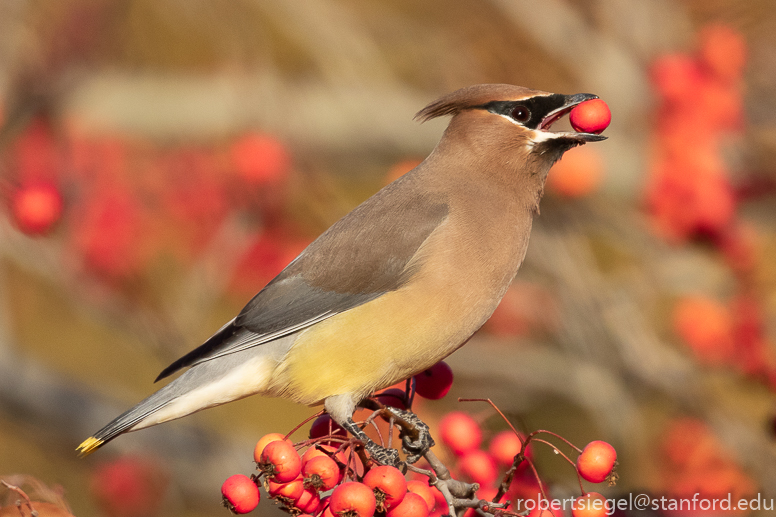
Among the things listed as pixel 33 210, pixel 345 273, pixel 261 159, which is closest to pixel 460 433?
pixel 345 273

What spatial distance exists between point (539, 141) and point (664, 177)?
204 centimetres

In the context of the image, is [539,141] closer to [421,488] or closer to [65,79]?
[421,488]

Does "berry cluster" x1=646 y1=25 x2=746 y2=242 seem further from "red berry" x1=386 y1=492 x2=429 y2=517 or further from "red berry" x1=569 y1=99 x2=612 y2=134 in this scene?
"red berry" x1=386 y1=492 x2=429 y2=517

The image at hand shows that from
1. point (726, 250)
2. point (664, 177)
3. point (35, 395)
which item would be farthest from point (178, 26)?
point (726, 250)

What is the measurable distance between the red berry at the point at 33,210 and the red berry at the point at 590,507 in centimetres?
228

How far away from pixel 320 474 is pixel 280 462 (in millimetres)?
113

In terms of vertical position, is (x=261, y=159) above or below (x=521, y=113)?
above

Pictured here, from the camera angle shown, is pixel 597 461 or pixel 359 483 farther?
pixel 597 461

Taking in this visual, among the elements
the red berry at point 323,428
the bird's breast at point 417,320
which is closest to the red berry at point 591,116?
the bird's breast at point 417,320

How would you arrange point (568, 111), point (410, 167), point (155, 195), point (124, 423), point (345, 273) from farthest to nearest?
point (155, 195) < point (410, 167) < point (345, 273) < point (568, 111) < point (124, 423)

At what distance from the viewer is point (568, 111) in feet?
9.75

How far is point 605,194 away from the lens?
510 centimetres

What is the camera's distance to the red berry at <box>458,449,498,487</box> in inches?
105

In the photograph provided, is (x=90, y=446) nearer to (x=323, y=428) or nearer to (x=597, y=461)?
(x=323, y=428)
